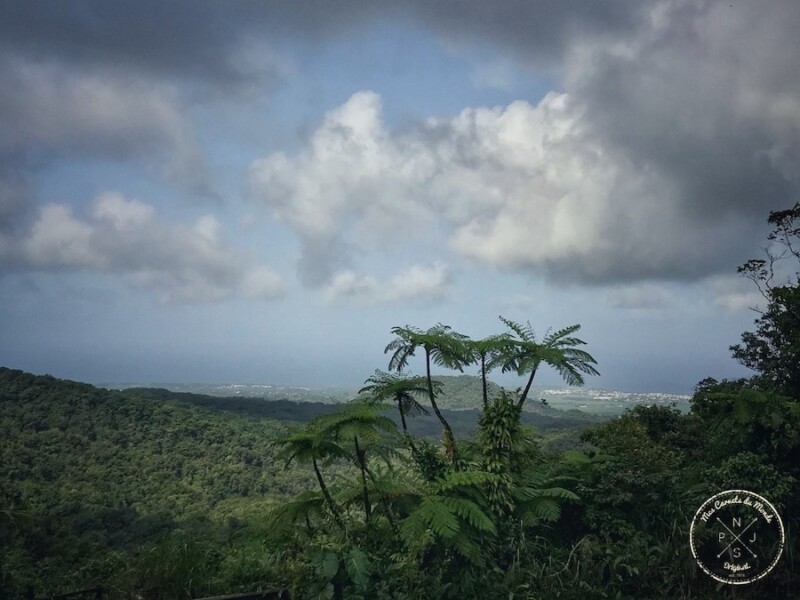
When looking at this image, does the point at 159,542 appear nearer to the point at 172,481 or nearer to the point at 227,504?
the point at 227,504

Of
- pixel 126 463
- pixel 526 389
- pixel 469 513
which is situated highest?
pixel 526 389

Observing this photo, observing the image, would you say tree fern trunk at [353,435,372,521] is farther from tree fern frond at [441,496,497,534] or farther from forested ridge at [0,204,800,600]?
tree fern frond at [441,496,497,534]

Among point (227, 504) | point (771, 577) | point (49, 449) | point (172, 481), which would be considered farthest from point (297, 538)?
point (49, 449)

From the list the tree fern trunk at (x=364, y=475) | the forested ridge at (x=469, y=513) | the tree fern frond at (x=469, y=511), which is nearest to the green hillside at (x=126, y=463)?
the forested ridge at (x=469, y=513)

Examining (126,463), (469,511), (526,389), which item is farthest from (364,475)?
(126,463)

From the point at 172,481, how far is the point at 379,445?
167ft

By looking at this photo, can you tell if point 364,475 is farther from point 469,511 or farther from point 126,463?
point 126,463

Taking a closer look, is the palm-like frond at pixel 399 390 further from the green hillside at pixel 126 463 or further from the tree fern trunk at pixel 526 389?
the green hillside at pixel 126 463

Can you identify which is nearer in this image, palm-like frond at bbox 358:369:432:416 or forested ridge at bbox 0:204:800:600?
forested ridge at bbox 0:204:800:600

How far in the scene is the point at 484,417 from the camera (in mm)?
6277

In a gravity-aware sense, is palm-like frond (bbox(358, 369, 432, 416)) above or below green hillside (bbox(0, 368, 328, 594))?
above

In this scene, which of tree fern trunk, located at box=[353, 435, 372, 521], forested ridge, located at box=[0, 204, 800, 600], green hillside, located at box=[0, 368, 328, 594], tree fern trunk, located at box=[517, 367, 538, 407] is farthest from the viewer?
green hillside, located at box=[0, 368, 328, 594]

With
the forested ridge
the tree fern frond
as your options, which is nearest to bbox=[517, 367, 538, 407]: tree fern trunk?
the forested ridge

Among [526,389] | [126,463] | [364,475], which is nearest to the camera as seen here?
[364,475]
